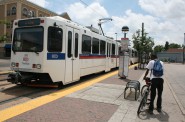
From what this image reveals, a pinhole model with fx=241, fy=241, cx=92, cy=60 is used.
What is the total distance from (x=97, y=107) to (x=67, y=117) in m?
1.46

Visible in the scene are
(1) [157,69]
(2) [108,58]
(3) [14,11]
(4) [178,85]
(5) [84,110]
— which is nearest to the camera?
(5) [84,110]

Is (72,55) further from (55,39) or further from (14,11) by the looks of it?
(14,11)

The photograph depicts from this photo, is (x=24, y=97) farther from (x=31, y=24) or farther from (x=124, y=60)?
(x=124, y=60)

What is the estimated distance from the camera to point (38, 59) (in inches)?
394

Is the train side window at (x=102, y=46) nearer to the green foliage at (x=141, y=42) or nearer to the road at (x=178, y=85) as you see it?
the road at (x=178, y=85)

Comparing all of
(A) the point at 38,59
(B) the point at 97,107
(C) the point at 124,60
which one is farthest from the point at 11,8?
(B) the point at 97,107

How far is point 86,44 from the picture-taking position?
45.9 feet

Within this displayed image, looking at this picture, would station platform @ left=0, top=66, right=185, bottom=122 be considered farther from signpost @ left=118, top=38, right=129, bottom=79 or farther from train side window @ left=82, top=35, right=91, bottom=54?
signpost @ left=118, top=38, right=129, bottom=79

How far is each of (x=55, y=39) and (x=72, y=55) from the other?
1552mm

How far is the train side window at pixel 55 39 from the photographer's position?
403 inches

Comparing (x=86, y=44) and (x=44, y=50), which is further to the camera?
(x=86, y=44)

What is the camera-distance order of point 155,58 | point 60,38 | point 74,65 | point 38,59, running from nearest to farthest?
point 155,58, point 38,59, point 60,38, point 74,65

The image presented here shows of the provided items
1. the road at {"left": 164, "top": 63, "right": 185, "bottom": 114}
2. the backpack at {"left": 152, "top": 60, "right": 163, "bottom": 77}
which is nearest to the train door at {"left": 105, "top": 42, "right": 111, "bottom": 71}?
the road at {"left": 164, "top": 63, "right": 185, "bottom": 114}

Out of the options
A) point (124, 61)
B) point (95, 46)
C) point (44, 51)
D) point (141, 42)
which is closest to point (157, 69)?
point (44, 51)
